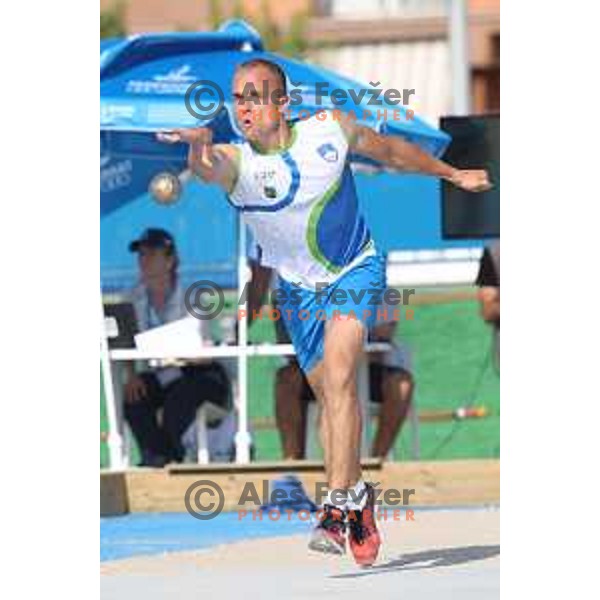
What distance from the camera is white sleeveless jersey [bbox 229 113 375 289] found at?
36.7 feet

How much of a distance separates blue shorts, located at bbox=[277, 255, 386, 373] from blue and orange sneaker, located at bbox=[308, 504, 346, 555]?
709 mm

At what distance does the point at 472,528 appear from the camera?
43.3ft

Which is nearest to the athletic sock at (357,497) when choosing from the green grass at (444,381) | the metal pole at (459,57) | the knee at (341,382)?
the knee at (341,382)

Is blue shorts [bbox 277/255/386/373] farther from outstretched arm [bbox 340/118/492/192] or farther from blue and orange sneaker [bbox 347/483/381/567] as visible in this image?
blue and orange sneaker [bbox 347/483/381/567]

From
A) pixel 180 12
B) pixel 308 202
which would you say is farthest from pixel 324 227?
pixel 180 12

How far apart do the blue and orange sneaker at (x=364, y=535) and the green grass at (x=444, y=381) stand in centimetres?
744

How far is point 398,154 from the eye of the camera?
11367 mm

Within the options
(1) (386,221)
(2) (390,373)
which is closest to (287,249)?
(2) (390,373)

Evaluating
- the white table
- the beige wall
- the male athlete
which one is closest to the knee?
the male athlete

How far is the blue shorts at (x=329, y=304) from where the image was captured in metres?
11.2

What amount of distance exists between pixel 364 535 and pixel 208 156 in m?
1.55

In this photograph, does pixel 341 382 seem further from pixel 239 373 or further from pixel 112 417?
pixel 112 417

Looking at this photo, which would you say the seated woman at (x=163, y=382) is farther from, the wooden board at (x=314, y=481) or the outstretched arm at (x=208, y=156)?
the outstretched arm at (x=208, y=156)
